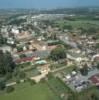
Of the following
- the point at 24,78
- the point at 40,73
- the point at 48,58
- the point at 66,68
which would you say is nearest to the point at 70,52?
the point at 48,58

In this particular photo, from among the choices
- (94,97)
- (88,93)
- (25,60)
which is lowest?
(25,60)

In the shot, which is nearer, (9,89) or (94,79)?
(9,89)

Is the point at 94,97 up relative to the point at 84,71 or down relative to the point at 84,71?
up

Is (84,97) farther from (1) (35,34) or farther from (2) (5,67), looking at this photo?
(1) (35,34)

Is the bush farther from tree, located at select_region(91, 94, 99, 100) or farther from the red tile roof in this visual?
the red tile roof

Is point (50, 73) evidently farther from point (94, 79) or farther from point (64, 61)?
point (94, 79)

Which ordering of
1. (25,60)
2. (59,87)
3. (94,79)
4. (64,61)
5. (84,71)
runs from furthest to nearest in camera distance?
(25,60) < (64,61) < (84,71) < (94,79) < (59,87)

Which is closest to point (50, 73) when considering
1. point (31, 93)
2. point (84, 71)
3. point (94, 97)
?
point (84, 71)

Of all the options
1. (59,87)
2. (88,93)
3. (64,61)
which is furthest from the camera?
(64,61)

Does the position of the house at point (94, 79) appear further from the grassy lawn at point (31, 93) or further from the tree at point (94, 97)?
the grassy lawn at point (31, 93)
